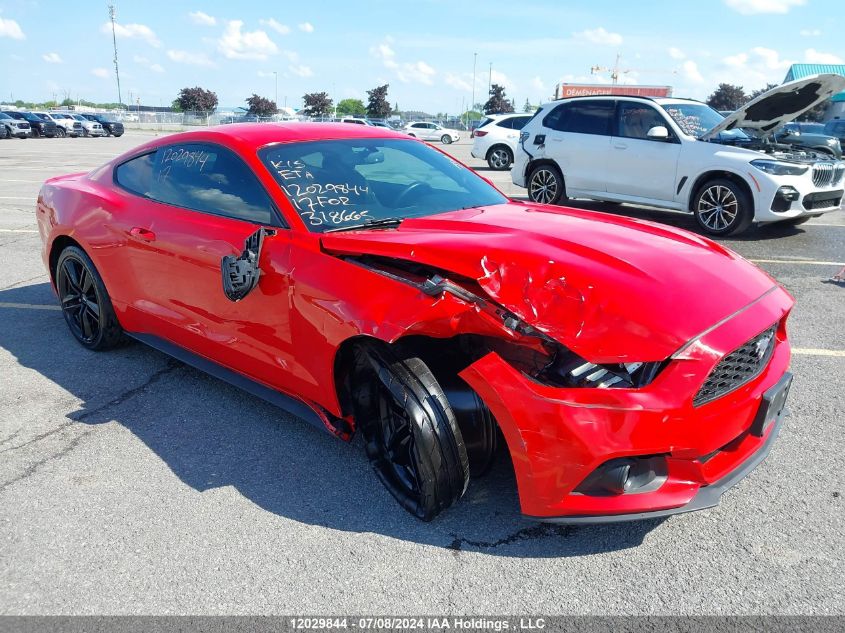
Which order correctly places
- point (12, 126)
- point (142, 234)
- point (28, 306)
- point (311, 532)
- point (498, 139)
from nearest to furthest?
1. point (311, 532)
2. point (142, 234)
3. point (28, 306)
4. point (498, 139)
5. point (12, 126)

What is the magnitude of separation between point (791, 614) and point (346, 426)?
1.84 metres

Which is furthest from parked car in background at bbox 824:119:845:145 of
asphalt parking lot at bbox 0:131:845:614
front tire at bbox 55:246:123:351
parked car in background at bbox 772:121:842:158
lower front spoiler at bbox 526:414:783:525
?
front tire at bbox 55:246:123:351

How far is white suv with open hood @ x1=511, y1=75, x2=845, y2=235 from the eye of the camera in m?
7.98

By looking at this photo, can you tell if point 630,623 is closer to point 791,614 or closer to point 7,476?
point 791,614

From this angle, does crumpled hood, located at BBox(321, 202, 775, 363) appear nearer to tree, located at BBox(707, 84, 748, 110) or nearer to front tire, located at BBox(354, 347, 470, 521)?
front tire, located at BBox(354, 347, 470, 521)

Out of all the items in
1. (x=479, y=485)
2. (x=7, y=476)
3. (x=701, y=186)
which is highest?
(x=701, y=186)

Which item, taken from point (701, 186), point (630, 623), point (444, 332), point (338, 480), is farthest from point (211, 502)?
point (701, 186)

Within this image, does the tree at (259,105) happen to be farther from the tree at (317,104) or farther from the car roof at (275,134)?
the car roof at (275,134)

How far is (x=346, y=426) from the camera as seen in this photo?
309cm

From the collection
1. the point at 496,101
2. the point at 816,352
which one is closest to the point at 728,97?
the point at 496,101

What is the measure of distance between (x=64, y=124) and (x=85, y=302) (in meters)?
41.2

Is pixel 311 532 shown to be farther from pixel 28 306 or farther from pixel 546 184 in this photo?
pixel 546 184

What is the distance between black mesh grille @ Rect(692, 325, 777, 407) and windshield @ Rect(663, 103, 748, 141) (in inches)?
269

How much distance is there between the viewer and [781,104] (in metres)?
8.35
